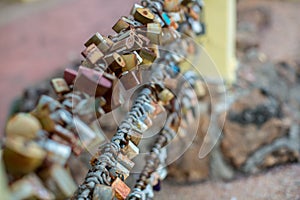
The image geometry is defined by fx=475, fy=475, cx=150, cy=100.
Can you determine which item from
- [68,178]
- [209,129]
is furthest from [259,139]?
[68,178]

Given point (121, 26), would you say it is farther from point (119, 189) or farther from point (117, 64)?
point (119, 189)

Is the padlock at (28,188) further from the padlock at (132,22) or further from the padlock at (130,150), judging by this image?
the padlock at (132,22)

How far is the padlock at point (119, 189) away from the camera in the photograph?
0.68 meters

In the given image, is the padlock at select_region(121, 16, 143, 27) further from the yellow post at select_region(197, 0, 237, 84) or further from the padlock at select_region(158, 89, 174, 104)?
the yellow post at select_region(197, 0, 237, 84)

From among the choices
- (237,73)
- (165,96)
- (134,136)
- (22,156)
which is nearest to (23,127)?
(22,156)

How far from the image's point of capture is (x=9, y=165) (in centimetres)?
51

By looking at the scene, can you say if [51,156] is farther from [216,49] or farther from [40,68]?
[40,68]

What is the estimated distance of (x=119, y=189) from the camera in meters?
0.68

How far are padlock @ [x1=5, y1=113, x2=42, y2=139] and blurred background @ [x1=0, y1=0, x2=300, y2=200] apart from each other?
48 cm

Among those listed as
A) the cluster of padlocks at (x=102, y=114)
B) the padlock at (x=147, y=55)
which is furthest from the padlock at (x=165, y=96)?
the padlock at (x=147, y=55)

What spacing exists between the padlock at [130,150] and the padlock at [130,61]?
0.39ft

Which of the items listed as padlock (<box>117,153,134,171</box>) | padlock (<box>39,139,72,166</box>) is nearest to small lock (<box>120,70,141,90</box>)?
padlock (<box>117,153,134,171</box>)

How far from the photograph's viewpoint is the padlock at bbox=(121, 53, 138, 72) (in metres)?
0.72

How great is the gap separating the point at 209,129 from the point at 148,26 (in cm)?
91
